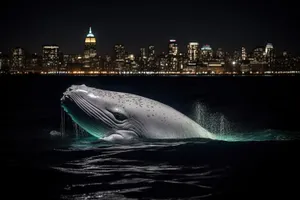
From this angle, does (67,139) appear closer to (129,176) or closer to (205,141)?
(205,141)

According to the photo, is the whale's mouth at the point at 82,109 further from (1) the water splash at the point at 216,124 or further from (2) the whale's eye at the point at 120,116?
(1) the water splash at the point at 216,124

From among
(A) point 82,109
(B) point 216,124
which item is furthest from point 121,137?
(B) point 216,124

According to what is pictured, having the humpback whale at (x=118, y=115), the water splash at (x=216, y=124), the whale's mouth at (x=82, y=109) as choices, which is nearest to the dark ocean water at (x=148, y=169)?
the humpback whale at (x=118, y=115)

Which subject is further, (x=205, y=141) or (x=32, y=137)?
(x=32, y=137)

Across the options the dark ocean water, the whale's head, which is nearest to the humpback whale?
the whale's head

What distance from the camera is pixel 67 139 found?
1494 cm

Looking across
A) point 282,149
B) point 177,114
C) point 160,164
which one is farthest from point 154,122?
point 282,149

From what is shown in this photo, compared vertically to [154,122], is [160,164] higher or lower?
lower

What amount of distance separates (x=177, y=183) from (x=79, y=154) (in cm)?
394

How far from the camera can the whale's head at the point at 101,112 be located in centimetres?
1206

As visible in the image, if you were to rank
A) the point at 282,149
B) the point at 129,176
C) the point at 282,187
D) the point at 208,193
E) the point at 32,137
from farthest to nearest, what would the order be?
1. the point at 32,137
2. the point at 282,149
3. the point at 129,176
4. the point at 282,187
5. the point at 208,193

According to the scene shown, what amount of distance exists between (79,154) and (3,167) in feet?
6.66

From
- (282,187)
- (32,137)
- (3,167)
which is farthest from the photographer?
(32,137)

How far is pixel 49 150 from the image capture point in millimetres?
13094
